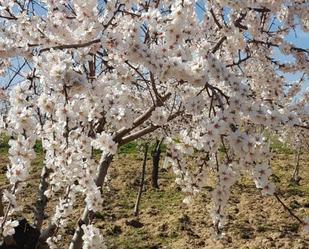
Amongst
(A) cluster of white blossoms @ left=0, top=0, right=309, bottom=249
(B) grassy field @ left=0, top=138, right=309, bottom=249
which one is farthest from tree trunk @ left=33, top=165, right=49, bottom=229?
(B) grassy field @ left=0, top=138, right=309, bottom=249

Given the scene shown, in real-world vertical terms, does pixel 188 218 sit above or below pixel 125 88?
above

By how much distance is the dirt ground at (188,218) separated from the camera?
1106cm

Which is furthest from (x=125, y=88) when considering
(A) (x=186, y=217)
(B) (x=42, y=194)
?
(A) (x=186, y=217)

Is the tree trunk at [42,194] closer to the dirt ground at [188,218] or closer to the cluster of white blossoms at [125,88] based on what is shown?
the cluster of white blossoms at [125,88]

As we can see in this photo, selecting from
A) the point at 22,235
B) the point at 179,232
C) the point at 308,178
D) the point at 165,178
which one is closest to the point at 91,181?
the point at 22,235

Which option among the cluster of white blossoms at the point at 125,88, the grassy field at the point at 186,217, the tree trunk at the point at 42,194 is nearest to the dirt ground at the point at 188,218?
the grassy field at the point at 186,217

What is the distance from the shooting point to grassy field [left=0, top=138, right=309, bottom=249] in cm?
1108

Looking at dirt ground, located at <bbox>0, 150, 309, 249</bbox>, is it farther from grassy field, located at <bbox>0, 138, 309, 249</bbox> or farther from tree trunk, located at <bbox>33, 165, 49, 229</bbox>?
tree trunk, located at <bbox>33, 165, 49, 229</bbox>

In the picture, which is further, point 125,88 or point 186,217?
point 186,217

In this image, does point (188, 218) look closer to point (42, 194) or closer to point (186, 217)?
point (186, 217)

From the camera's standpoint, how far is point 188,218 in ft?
41.5

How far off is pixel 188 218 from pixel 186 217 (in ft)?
0.19

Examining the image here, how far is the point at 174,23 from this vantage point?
3.50 meters

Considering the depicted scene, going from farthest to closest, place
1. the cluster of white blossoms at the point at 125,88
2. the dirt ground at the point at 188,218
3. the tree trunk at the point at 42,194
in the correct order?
1. the dirt ground at the point at 188,218
2. the tree trunk at the point at 42,194
3. the cluster of white blossoms at the point at 125,88
